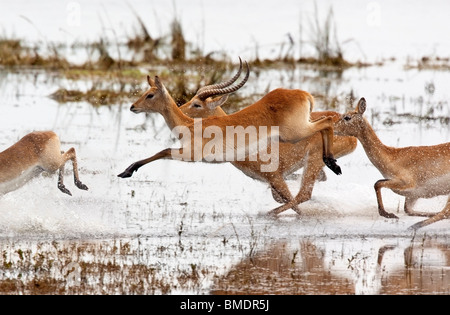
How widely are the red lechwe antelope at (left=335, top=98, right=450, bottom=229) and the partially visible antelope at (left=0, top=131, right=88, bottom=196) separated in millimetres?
2693

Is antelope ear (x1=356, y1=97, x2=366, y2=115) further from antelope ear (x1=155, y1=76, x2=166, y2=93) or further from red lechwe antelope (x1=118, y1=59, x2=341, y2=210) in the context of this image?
antelope ear (x1=155, y1=76, x2=166, y2=93)

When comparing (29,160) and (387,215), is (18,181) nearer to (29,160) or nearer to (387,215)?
(29,160)

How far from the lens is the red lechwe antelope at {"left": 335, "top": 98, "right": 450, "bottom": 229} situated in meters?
9.17

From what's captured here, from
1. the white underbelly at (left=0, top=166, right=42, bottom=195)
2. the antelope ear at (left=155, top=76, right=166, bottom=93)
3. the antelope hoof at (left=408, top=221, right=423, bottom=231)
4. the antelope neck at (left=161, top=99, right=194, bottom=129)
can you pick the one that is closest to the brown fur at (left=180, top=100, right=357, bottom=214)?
the antelope neck at (left=161, top=99, right=194, bottom=129)

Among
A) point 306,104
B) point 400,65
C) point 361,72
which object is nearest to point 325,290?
point 306,104

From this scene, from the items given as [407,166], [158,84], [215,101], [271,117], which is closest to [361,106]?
[407,166]

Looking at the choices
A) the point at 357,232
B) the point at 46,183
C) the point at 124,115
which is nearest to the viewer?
the point at 357,232

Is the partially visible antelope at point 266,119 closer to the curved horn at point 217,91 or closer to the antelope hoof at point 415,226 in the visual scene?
the curved horn at point 217,91

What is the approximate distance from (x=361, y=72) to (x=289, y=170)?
37.3 feet

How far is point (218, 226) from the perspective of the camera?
28.7 ft

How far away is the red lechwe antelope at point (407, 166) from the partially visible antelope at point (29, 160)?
2.69 meters

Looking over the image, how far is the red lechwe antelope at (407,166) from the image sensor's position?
361 inches

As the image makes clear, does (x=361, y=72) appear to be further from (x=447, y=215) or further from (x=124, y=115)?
(x=447, y=215)

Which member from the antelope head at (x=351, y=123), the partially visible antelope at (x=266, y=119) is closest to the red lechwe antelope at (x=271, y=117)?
the partially visible antelope at (x=266, y=119)
